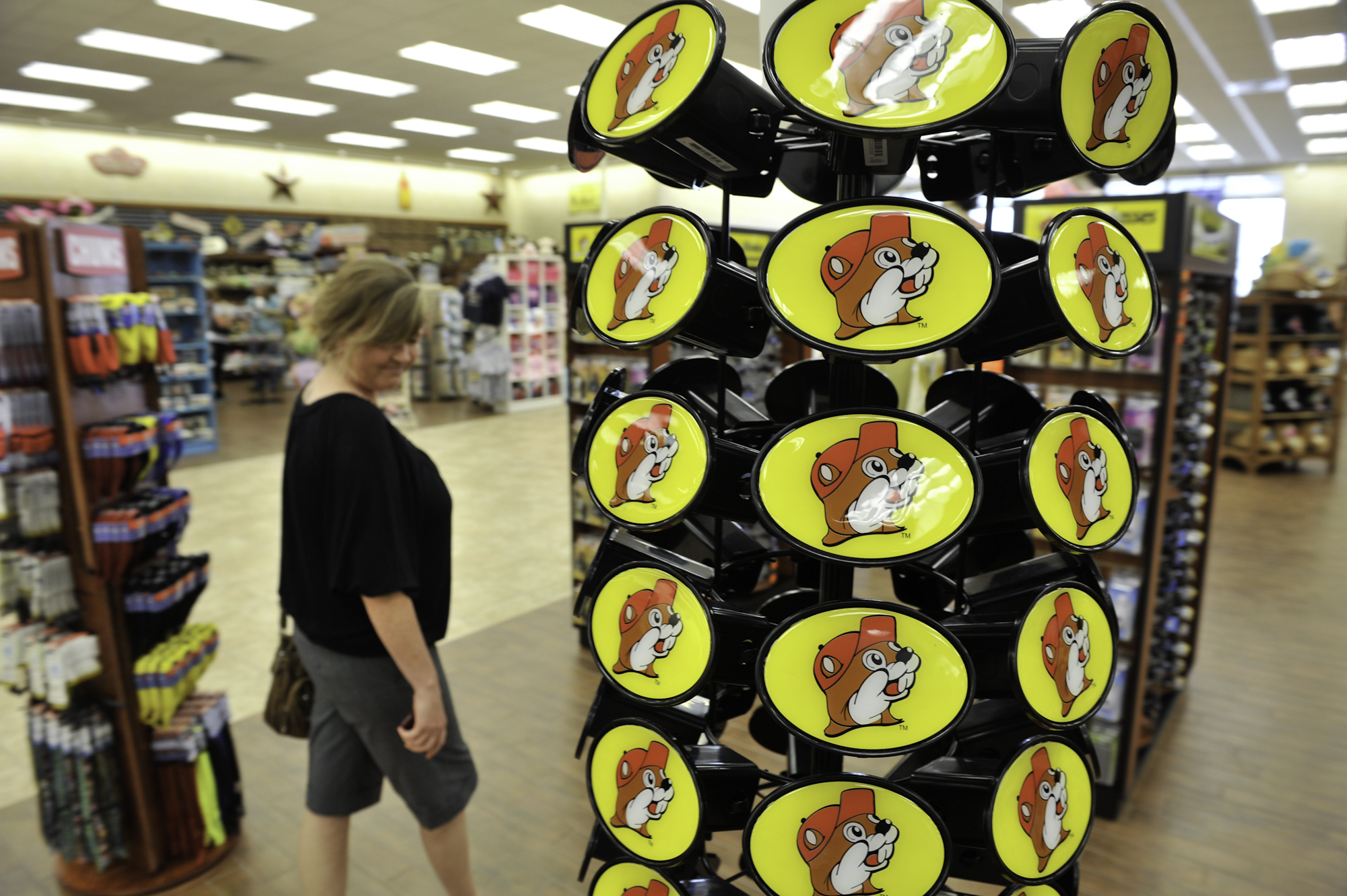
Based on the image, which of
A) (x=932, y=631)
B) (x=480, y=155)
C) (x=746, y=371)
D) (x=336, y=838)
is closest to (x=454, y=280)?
(x=480, y=155)

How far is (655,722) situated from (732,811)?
5.7 inches

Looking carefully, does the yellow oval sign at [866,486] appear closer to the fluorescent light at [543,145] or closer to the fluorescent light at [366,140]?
the fluorescent light at [543,145]

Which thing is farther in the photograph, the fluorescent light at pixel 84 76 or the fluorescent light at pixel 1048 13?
the fluorescent light at pixel 84 76

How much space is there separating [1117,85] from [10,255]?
8.53 feet

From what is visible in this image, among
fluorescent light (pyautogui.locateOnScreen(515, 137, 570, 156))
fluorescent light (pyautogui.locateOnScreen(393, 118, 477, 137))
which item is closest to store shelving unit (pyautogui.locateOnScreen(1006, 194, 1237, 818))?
fluorescent light (pyautogui.locateOnScreen(393, 118, 477, 137))

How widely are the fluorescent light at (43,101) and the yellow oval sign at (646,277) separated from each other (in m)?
12.6

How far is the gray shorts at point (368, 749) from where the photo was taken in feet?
5.59

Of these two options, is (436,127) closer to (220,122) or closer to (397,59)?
(220,122)

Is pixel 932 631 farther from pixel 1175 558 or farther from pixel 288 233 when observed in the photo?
pixel 288 233

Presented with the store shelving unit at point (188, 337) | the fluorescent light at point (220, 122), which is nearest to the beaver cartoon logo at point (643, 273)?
the store shelving unit at point (188, 337)

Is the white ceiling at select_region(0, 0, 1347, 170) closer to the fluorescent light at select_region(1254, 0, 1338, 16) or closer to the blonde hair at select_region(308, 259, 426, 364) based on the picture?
the fluorescent light at select_region(1254, 0, 1338, 16)

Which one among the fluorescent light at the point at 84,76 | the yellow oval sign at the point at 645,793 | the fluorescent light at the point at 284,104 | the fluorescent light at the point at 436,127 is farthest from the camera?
the fluorescent light at the point at 436,127

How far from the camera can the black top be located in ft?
5.14

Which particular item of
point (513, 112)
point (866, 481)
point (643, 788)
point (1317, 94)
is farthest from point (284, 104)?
point (1317, 94)
